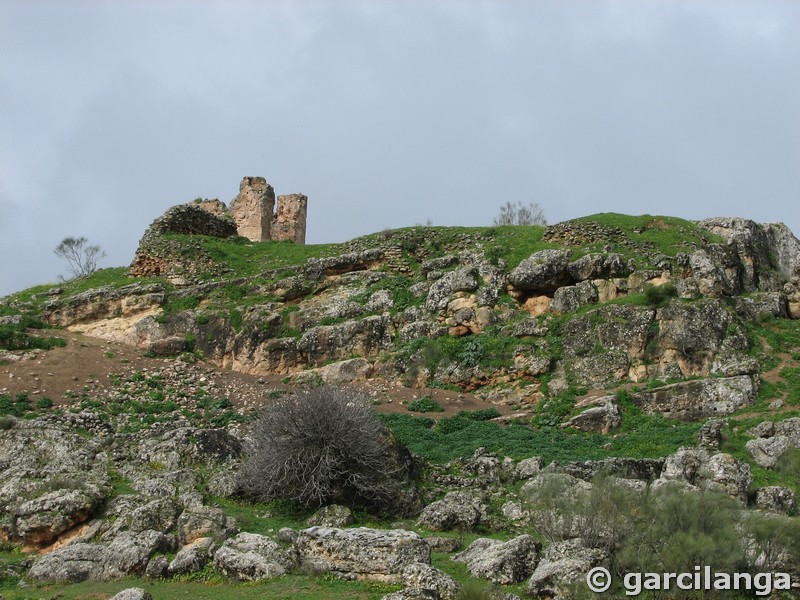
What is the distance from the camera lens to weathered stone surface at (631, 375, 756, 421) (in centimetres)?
2267

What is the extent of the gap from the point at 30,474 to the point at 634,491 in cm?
1195

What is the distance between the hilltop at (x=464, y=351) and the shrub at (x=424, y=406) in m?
0.07

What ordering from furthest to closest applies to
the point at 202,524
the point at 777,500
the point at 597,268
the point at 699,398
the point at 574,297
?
1. the point at 597,268
2. the point at 574,297
3. the point at 699,398
4. the point at 777,500
5. the point at 202,524

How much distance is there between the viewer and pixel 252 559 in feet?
41.2

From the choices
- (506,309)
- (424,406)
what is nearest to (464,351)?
(506,309)

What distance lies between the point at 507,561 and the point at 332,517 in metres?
5.00

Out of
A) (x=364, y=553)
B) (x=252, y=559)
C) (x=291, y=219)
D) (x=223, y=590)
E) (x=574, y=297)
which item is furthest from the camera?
(x=291, y=219)

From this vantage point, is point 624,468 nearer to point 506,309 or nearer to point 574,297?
point 574,297

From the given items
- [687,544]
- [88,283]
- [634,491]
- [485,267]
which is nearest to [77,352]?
[88,283]

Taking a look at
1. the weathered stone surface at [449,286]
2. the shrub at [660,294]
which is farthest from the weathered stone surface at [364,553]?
the weathered stone surface at [449,286]

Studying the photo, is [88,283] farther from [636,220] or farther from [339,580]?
[339,580]

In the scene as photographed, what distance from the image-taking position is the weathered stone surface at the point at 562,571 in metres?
10.9

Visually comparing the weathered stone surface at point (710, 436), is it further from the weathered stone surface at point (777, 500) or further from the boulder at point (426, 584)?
the boulder at point (426, 584)

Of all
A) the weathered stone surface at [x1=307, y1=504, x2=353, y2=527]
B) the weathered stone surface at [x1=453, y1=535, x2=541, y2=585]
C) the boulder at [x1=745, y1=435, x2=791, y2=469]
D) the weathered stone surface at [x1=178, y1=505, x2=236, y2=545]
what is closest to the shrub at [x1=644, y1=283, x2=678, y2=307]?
the boulder at [x1=745, y1=435, x2=791, y2=469]
